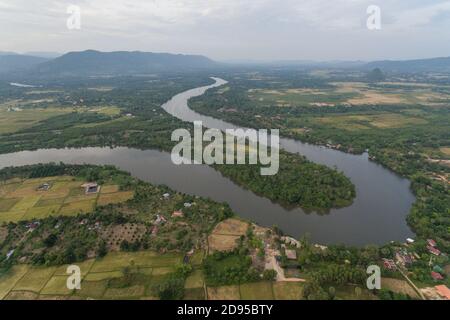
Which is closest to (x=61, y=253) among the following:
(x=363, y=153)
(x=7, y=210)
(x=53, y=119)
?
(x=7, y=210)

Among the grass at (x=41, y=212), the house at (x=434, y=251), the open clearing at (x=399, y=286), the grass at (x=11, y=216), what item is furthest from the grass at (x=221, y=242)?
the grass at (x=11, y=216)

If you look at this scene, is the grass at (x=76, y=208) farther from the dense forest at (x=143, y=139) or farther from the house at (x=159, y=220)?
the dense forest at (x=143, y=139)

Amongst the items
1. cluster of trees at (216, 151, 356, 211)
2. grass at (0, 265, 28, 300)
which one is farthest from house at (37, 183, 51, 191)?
cluster of trees at (216, 151, 356, 211)

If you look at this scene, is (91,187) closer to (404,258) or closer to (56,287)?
(56,287)

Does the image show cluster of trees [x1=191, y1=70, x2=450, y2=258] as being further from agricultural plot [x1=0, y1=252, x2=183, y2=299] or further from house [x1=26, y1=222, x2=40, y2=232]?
house [x1=26, y1=222, x2=40, y2=232]

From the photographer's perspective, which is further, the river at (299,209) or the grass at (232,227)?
the river at (299,209)

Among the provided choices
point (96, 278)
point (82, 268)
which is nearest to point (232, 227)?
point (96, 278)
